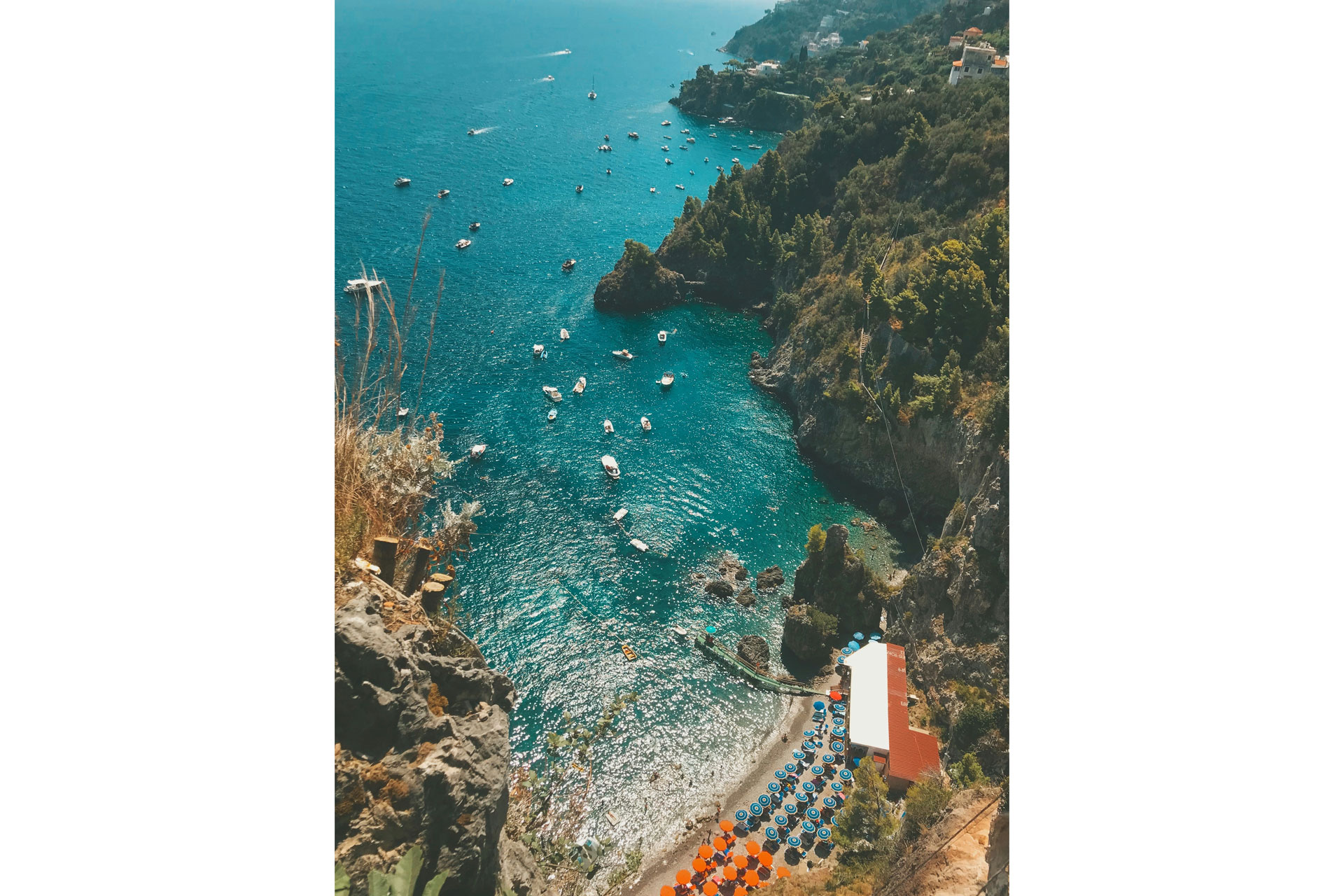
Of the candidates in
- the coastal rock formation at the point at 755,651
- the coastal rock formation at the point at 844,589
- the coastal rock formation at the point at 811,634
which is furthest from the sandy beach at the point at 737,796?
the coastal rock formation at the point at 844,589

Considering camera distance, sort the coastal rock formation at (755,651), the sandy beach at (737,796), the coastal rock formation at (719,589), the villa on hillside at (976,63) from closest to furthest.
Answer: the sandy beach at (737,796)
the coastal rock formation at (755,651)
the coastal rock formation at (719,589)
the villa on hillside at (976,63)

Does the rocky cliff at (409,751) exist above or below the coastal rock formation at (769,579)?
above

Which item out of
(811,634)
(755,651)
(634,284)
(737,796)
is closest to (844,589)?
(811,634)

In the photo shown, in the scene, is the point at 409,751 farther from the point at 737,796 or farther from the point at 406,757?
the point at 737,796

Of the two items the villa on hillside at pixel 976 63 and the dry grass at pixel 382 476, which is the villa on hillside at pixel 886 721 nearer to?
the dry grass at pixel 382 476

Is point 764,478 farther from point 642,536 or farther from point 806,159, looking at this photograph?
point 806,159

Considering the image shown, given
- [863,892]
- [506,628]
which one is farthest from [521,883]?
[506,628]

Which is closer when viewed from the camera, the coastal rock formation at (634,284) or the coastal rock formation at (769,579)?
the coastal rock formation at (769,579)
